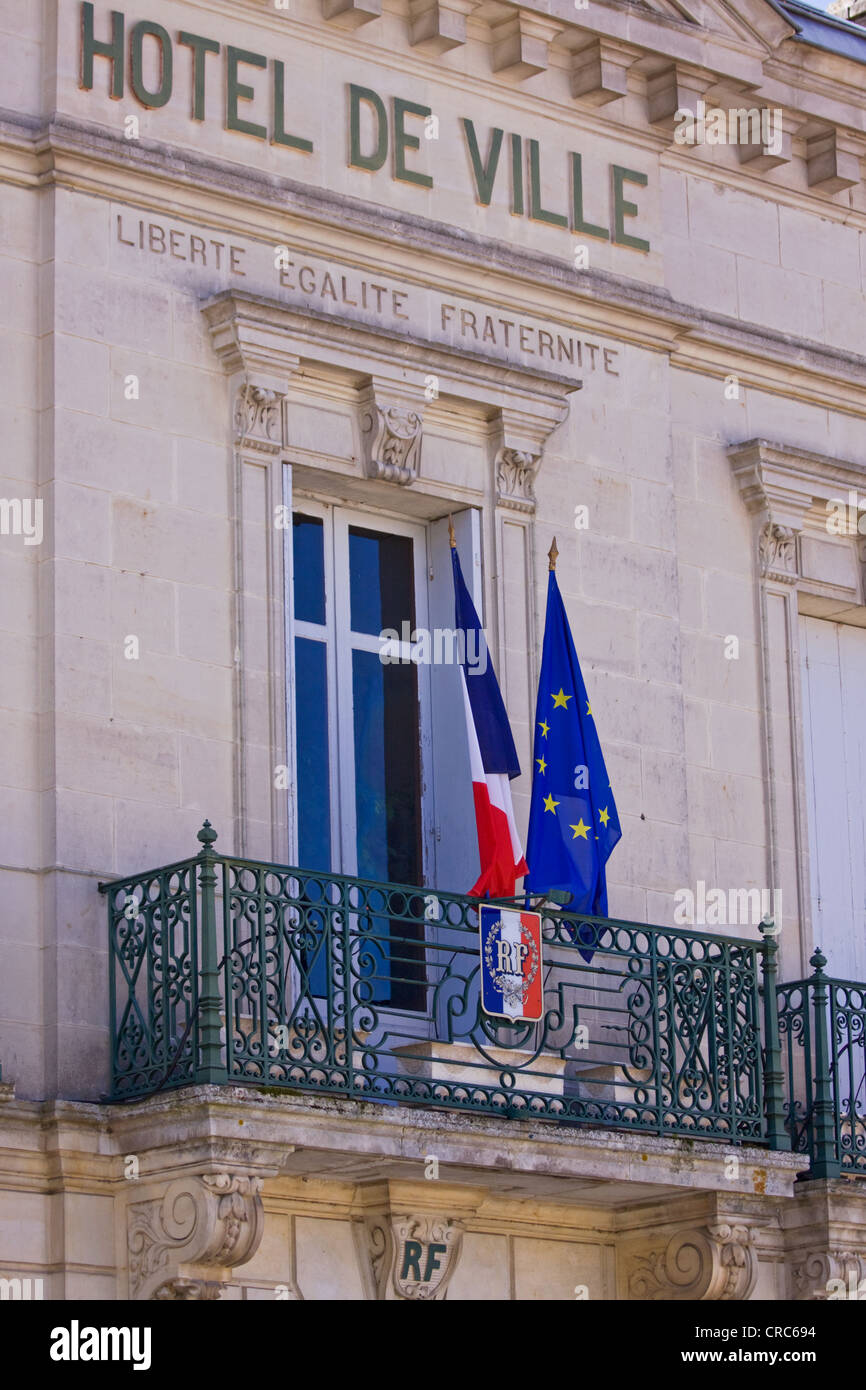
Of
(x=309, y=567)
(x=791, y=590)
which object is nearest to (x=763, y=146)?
(x=791, y=590)

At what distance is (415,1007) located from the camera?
14.5 meters

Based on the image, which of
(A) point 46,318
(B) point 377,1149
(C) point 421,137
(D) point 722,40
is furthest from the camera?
(D) point 722,40

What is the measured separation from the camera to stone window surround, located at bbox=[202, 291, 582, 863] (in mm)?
13992

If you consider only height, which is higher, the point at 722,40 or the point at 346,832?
the point at 722,40

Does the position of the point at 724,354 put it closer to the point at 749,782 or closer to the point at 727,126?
the point at 727,126

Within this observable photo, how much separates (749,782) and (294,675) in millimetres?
2741

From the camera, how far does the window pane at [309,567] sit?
14.8 meters

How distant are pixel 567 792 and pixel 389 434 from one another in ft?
6.06

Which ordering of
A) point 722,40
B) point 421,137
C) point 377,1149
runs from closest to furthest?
1. point 377,1149
2. point 421,137
3. point 722,40

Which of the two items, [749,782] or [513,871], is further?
[749,782]

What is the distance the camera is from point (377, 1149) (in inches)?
505

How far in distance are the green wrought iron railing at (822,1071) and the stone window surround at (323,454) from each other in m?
2.17

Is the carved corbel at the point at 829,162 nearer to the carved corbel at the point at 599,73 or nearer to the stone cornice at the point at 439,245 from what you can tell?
the stone cornice at the point at 439,245

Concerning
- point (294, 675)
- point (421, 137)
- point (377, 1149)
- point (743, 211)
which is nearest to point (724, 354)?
point (743, 211)
